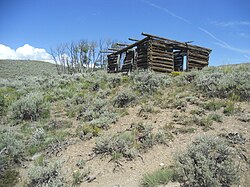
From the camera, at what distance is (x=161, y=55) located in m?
15.0

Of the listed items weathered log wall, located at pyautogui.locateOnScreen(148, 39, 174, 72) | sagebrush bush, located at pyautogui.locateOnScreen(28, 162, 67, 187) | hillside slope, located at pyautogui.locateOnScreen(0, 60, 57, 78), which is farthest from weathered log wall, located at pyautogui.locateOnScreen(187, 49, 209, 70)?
hillside slope, located at pyautogui.locateOnScreen(0, 60, 57, 78)

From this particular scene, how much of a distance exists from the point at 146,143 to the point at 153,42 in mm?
10499

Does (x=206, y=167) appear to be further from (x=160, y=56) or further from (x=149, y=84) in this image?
(x=160, y=56)

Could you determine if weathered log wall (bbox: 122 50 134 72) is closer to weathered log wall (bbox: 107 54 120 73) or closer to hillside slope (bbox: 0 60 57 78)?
weathered log wall (bbox: 107 54 120 73)

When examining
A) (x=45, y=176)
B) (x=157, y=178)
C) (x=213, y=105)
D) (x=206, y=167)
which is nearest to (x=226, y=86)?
(x=213, y=105)

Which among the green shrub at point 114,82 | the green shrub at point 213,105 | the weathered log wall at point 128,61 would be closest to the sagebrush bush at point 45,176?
the green shrub at point 213,105

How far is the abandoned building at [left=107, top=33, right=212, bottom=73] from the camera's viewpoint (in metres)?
14.5

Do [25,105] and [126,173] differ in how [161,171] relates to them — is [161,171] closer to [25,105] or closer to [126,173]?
[126,173]

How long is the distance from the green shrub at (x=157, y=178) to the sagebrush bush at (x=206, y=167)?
0.21 metres

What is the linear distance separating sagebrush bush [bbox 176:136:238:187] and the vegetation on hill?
15mm

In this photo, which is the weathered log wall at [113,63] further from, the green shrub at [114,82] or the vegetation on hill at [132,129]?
the vegetation on hill at [132,129]

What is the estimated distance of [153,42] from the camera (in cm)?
1437

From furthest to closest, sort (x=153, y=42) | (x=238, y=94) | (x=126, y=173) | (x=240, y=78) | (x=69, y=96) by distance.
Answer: (x=153, y=42) → (x=69, y=96) → (x=240, y=78) → (x=238, y=94) → (x=126, y=173)

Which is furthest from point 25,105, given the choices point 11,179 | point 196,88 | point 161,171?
point 196,88
